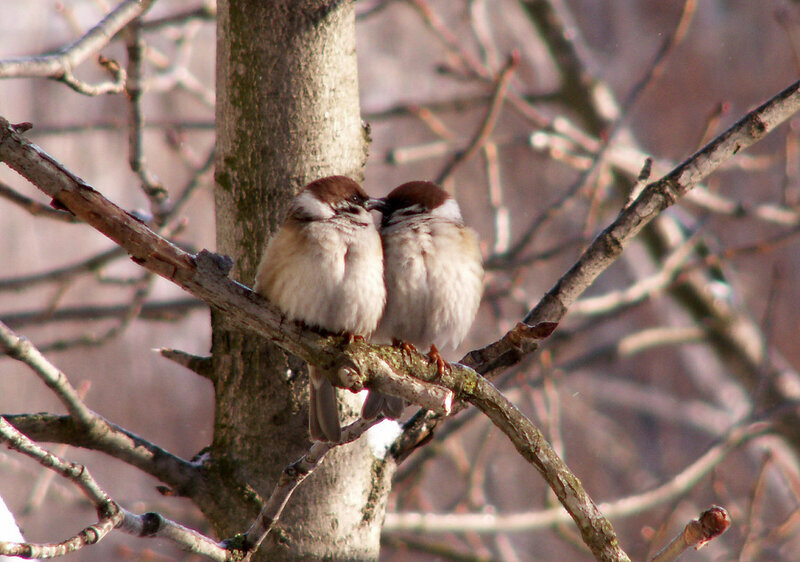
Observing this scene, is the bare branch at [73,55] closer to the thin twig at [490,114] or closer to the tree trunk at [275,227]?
the tree trunk at [275,227]

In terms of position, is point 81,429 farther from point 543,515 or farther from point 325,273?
point 543,515

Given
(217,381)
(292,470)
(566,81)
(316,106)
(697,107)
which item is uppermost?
(697,107)

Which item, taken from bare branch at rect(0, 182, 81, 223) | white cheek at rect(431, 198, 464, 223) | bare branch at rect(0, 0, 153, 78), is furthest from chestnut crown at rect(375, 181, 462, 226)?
bare branch at rect(0, 182, 81, 223)

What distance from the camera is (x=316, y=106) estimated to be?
189 centimetres

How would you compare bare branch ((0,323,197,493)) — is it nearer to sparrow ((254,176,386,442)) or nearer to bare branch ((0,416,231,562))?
bare branch ((0,416,231,562))

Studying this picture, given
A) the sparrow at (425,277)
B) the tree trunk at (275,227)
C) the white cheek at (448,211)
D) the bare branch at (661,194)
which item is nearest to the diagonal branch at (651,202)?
the bare branch at (661,194)

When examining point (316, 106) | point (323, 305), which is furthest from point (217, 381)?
point (316, 106)

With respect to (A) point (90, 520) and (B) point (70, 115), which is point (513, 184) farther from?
(A) point (90, 520)

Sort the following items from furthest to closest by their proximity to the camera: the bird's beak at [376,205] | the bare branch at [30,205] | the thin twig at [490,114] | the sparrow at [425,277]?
the thin twig at [490,114], the bare branch at [30,205], the bird's beak at [376,205], the sparrow at [425,277]

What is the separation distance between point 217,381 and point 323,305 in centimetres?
39

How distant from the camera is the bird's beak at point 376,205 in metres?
2.05

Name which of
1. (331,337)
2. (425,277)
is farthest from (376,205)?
(331,337)

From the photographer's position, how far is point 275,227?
191cm

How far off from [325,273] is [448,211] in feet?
1.79
